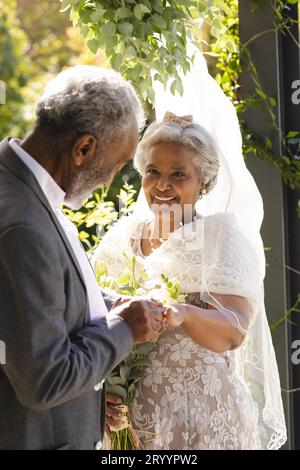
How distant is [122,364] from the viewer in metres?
2.63

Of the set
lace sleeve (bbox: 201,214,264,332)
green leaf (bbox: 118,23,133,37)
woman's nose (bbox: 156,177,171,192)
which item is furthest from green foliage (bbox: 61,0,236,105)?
lace sleeve (bbox: 201,214,264,332)

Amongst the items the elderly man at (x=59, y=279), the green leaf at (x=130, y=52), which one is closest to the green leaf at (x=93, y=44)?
the green leaf at (x=130, y=52)

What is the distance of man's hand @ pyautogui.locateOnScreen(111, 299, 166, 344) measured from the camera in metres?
2.13

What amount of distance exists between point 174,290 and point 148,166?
54 cm

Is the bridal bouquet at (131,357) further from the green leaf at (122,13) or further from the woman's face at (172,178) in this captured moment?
the green leaf at (122,13)

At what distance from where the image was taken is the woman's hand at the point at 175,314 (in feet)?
7.97

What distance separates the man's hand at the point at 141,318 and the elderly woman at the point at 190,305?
262mm

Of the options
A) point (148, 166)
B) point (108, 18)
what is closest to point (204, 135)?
point (148, 166)

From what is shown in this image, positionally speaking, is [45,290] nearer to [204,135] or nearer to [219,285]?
[219,285]

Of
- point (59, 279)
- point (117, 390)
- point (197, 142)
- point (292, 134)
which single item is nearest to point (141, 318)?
point (59, 279)

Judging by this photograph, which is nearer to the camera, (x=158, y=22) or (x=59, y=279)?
(x=59, y=279)

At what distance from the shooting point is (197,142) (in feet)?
9.50

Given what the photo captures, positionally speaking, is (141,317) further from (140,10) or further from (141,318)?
(140,10)

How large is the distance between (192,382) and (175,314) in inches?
13.8
